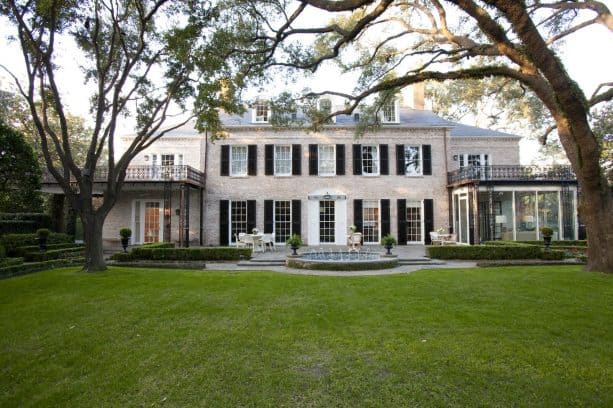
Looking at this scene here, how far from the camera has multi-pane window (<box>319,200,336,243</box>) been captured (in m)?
17.3

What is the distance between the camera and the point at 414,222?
692 inches

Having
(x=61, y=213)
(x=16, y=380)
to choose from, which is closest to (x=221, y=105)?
(x=16, y=380)

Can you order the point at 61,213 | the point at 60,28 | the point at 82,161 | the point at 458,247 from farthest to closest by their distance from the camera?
the point at 82,161
the point at 61,213
the point at 458,247
the point at 60,28

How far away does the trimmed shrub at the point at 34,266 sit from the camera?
28.9ft

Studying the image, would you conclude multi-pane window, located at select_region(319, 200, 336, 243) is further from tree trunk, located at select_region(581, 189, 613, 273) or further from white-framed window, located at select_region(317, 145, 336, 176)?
tree trunk, located at select_region(581, 189, 613, 273)

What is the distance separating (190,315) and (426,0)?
1118cm

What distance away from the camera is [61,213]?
17188 mm

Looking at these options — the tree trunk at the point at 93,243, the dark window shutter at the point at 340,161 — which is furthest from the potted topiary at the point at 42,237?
the dark window shutter at the point at 340,161

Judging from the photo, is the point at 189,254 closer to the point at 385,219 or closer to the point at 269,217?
the point at 269,217

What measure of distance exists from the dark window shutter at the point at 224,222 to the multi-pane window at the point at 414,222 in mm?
9500

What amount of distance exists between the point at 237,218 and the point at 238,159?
3.18 m

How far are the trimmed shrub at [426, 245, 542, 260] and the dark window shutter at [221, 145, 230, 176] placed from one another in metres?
10.9

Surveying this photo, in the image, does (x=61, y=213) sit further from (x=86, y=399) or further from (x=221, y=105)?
(x=86, y=399)

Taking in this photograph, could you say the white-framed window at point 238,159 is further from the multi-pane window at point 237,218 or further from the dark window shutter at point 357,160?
the dark window shutter at point 357,160
